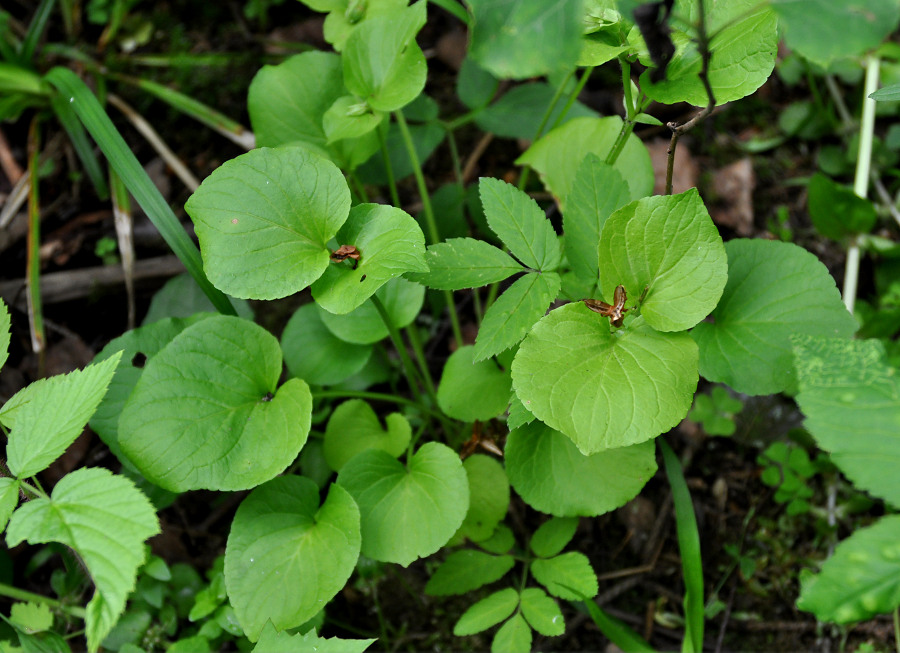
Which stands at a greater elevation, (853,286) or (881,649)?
(853,286)

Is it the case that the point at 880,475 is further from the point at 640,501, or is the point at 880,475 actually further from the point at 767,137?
the point at 767,137

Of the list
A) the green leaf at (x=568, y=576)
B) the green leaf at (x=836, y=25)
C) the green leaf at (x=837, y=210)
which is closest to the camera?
the green leaf at (x=836, y=25)

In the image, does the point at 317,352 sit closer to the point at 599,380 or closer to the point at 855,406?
the point at 599,380

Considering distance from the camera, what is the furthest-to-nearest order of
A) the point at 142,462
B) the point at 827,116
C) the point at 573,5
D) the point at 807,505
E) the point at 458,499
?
the point at 827,116 < the point at 807,505 < the point at 458,499 < the point at 142,462 < the point at 573,5

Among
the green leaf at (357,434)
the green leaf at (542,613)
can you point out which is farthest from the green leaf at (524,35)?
the green leaf at (542,613)

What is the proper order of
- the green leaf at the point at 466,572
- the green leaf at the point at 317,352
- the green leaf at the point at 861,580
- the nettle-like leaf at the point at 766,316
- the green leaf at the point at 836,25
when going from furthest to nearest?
the green leaf at the point at 317,352 → the green leaf at the point at 466,572 → the nettle-like leaf at the point at 766,316 → the green leaf at the point at 861,580 → the green leaf at the point at 836,25

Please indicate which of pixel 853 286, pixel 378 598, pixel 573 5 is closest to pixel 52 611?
pixel 378 598

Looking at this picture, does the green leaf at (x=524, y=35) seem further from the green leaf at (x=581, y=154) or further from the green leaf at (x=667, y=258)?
the green leaf at (x=581, y=154)

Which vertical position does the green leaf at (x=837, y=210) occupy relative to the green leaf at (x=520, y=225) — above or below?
below
